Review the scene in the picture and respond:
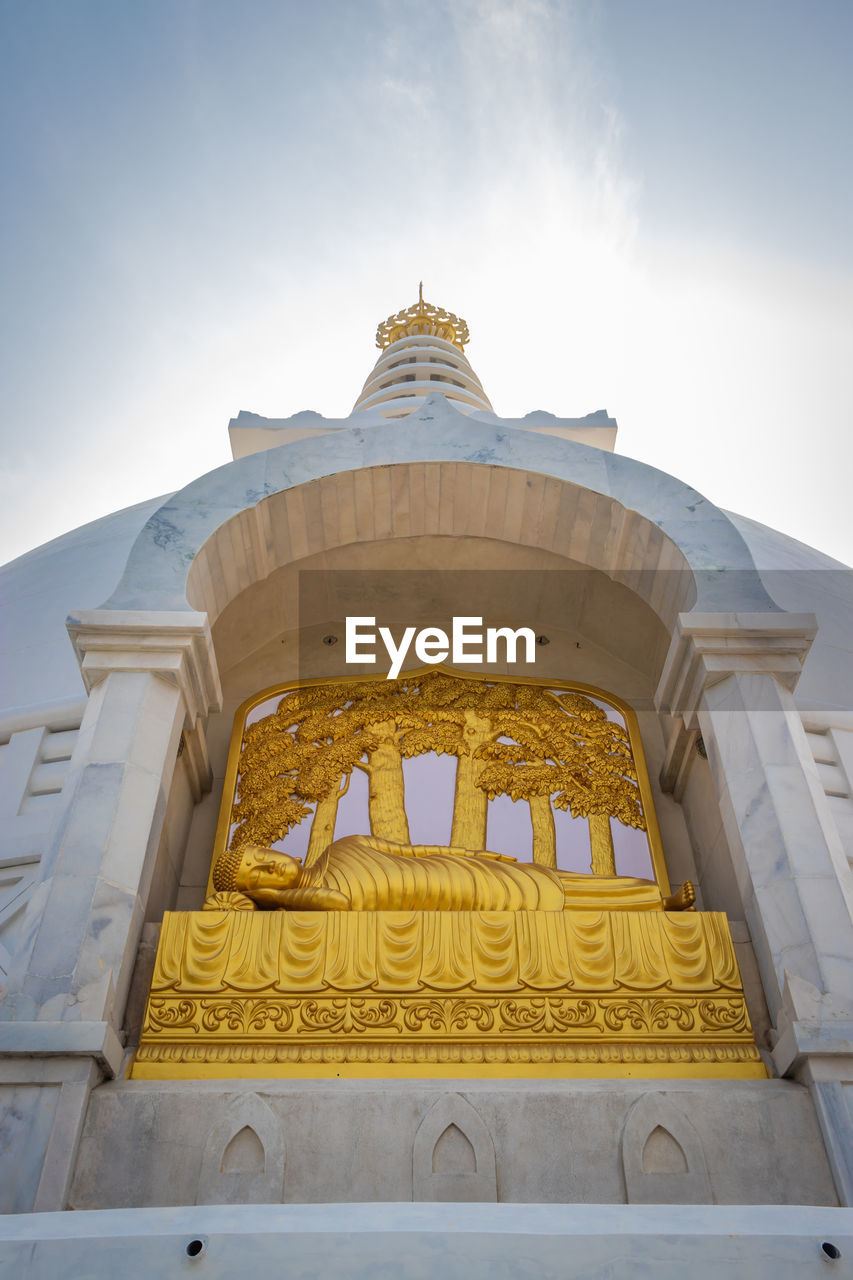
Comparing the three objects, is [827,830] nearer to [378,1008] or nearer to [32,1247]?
[378,1008]

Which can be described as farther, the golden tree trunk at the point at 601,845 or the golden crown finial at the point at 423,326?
the golden crown finial at the point at 423,326

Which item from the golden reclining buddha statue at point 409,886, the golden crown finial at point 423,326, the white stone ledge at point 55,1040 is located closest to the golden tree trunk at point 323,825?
the golden reclining buddha statue at point 409,886

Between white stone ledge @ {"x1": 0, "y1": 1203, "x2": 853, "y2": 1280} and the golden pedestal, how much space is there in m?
2.75

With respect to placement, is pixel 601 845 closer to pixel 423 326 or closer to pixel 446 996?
pixel 446 996

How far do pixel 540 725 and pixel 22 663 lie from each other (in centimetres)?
484

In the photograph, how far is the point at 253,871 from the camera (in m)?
7.30

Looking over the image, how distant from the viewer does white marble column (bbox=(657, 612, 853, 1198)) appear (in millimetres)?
5867

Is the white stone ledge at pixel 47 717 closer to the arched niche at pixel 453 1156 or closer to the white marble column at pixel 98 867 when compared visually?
the white marble column at pixel 98 867

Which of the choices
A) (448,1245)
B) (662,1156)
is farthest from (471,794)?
(448,1245)

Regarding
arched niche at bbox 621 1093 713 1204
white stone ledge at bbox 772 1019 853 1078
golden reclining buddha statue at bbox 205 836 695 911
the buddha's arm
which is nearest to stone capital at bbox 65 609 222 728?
golden reclining buddha statue at bbox 205 836 695 911

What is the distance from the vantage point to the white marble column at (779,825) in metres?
5.87

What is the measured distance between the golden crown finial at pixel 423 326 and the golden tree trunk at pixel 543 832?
1721cm

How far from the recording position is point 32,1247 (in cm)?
346

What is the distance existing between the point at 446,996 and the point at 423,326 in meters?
20.2
